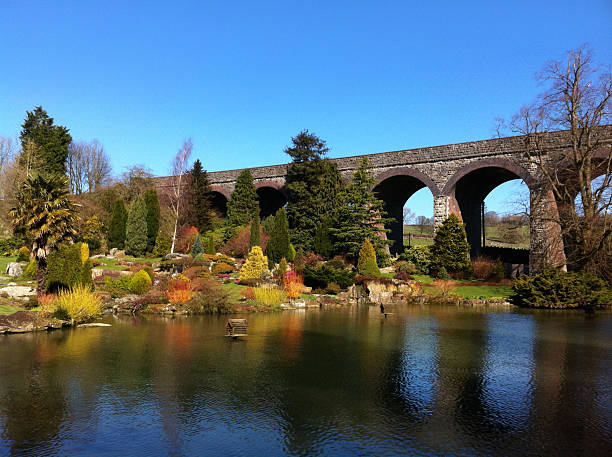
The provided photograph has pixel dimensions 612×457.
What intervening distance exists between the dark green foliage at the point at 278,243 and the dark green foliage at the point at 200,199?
899 centimetres

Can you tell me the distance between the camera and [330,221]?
106ft

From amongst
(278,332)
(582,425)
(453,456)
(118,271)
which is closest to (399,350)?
(278,332)

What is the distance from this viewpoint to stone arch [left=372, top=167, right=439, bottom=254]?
104 ft

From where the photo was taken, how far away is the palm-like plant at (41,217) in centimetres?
1630

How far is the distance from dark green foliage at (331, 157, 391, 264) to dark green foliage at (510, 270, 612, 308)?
34.3ft

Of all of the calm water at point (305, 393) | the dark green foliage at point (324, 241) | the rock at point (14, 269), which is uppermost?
the dark green foliage at point (324, 241)

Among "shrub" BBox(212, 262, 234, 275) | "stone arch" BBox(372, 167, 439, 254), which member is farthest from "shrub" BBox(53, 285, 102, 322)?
"stone arch" BBox(372, 167, 439, 254)

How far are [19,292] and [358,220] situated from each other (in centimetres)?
1996

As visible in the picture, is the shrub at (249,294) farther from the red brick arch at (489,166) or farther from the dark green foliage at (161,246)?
the red brick arch at (489,166)

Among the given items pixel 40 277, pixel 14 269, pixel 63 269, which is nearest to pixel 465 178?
pixel 63 269

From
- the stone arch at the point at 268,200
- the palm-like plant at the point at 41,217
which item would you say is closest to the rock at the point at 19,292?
the palm-like plant at the point at 41,217

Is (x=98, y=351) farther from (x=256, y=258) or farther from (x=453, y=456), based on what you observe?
(x=256, y=258)

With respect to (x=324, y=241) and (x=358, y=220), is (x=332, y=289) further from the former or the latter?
(x=358, y=220)

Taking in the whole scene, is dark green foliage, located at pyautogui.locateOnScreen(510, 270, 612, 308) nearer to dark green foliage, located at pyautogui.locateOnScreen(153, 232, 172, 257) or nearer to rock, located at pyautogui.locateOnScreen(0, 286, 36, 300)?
rock, located at pyautogui.locateOnScreen(0, 286, 36, 300)
